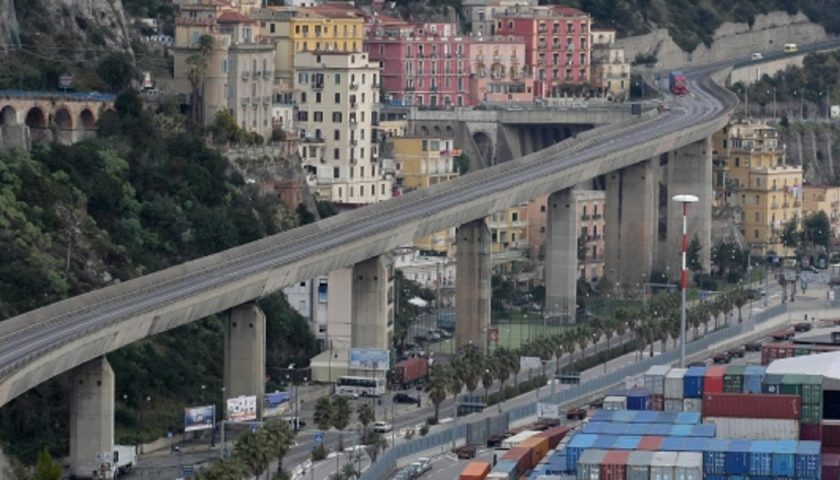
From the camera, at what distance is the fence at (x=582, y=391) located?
110438mm

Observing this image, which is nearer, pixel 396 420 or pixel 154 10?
pixel 396 420

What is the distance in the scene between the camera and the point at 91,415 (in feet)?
354

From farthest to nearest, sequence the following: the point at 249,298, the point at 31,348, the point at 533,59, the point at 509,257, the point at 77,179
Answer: the point at 533,59 → the point at 509,257 → the point at 77,179 → the point at 249,298 → the point at 31,348

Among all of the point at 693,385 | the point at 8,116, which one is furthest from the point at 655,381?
the point at 8,116

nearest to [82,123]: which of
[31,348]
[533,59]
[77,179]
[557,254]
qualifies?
[77,179]

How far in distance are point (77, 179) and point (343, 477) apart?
94.5 feet

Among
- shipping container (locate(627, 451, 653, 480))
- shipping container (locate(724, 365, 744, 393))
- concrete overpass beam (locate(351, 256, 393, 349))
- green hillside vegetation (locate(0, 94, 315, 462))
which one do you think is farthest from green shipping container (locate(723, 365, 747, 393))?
concrete overpass beam (locate(351, 256, 393, 349))

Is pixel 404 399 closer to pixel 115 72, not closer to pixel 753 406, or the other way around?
pixel 753 406

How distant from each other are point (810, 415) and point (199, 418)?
19171 mm

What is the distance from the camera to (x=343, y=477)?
105938 millimetres

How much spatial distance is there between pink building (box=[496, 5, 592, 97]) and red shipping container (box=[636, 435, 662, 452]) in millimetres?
82357

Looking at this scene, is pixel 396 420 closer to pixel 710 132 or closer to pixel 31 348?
pixel 31 348

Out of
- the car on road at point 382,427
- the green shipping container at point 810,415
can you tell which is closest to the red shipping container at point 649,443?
the green shipping container at point 810,415

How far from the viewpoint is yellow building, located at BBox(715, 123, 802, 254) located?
177m
